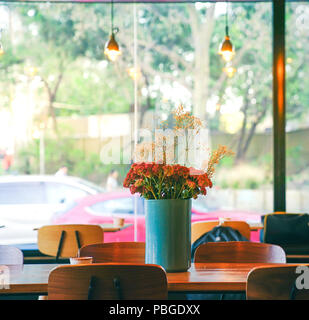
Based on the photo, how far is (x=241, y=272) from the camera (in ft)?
7.26

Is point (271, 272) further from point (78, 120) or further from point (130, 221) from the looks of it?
point (78, 120)

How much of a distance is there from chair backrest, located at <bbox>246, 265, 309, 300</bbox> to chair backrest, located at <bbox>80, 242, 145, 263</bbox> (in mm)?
928

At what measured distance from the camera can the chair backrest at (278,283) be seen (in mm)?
1766

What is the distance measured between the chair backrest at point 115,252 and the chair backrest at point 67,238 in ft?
4.56

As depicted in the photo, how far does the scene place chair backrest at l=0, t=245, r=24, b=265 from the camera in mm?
2539

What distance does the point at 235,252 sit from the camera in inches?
101

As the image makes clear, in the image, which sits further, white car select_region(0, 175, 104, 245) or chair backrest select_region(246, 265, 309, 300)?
white car select_region(0, 175, 104, 245)

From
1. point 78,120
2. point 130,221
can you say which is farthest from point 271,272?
point 78,120

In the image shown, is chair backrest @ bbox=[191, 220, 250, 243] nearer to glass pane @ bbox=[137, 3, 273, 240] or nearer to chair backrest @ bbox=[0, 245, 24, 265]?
glass pane @ bbox=[137, 3, 273, 240]

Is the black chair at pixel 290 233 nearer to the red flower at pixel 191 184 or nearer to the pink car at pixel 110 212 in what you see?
the pink car at pixel 110 212

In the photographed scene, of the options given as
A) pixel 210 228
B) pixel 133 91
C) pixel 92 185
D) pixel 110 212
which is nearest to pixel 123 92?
pixel 133 91

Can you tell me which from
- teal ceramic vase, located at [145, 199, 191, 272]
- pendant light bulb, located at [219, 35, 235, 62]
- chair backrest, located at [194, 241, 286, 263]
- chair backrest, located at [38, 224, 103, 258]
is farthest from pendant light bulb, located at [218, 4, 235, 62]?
teal ceramic vase, located at [145, 199, 191, 272]

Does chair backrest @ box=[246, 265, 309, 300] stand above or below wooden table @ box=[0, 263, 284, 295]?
above
